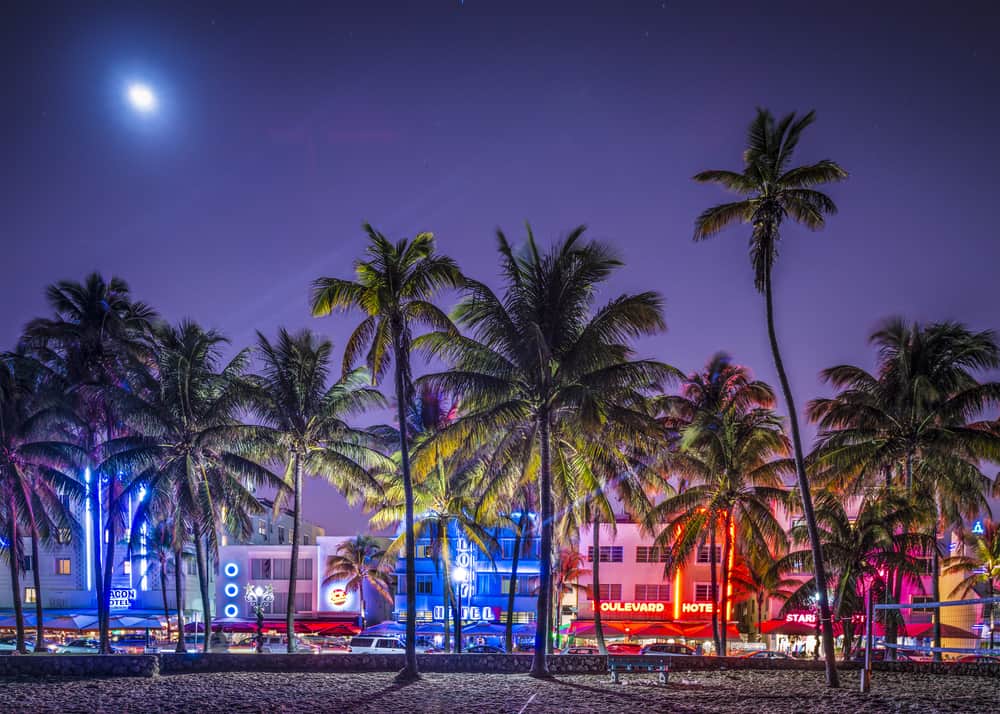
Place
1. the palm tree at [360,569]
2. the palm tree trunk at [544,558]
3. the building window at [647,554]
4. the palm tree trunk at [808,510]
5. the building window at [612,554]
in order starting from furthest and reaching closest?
the palm tree at [360,569], the building window at [612,554], the building window at [647,554], the palm tree trunk at [544,558], the palm tree trunk at [808,510]

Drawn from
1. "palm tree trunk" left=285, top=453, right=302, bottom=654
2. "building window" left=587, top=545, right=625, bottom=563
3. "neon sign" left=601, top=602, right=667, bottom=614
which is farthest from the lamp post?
"palm tree trunk" left=285, top=453, right=302, bottom=654

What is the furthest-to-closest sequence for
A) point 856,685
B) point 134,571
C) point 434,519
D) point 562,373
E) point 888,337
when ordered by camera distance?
point 134,571 < point 434,519 < point 888,337 < point 562,373 < point 856,685

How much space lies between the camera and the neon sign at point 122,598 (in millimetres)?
58031

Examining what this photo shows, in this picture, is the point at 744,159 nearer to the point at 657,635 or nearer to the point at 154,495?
the point at 154,495

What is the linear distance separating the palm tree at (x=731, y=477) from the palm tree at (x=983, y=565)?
9.08 m

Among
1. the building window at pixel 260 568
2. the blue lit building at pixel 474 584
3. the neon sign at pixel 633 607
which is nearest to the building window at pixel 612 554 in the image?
the neon sign at pixel 633 607

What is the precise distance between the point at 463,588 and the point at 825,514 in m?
32.1

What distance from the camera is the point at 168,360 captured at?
31.5m

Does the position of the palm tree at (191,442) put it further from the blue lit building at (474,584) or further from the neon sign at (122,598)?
the neon sign at (122,598)

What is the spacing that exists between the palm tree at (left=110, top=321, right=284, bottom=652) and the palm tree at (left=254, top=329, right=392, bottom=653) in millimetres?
886

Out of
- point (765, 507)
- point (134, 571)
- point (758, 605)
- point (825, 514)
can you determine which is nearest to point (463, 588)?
point (758, 605)

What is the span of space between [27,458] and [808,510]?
2816 cm

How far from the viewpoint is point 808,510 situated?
21.4 metres

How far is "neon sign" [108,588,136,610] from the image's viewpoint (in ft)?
190
